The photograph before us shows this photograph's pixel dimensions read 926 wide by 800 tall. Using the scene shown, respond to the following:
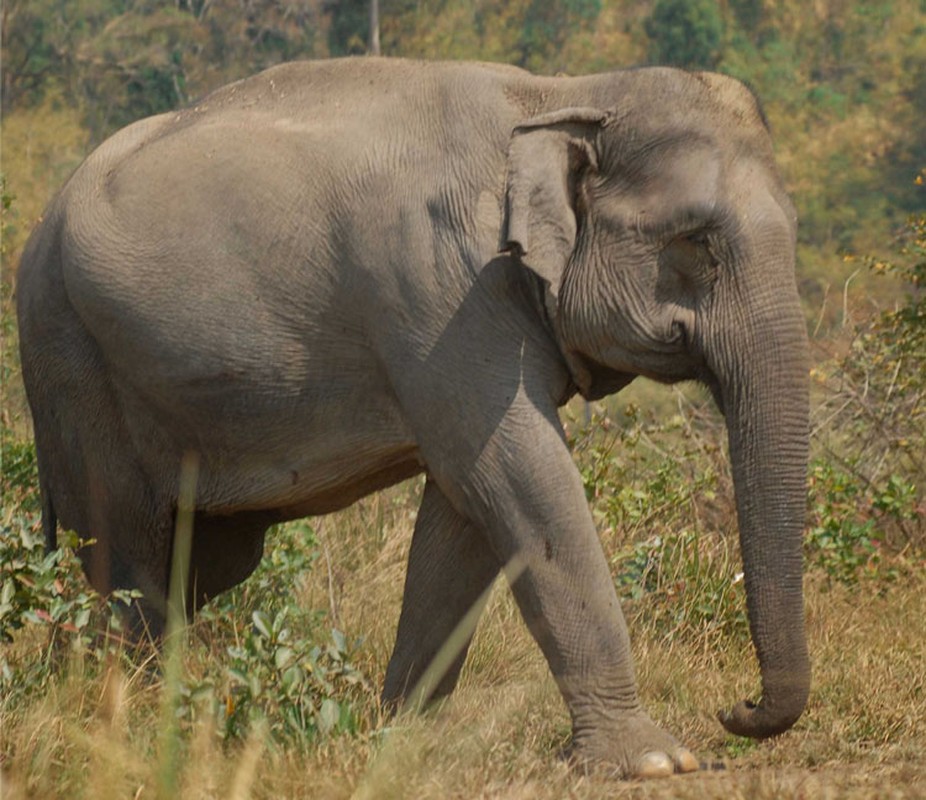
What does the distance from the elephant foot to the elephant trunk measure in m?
0.18

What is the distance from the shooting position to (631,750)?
15.3 feet

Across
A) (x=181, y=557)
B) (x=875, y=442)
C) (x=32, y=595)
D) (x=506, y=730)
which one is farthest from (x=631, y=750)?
(x=875, y=442)

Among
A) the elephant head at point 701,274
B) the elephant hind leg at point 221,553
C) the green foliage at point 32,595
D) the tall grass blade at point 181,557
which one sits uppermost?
the elephant head at point 701,274

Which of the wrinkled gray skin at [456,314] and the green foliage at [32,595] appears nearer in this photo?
the green foliage at [32,595]

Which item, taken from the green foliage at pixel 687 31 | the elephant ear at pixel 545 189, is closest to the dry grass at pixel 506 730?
the elephant ear at pixel 545 189

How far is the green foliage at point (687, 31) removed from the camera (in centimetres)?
3800

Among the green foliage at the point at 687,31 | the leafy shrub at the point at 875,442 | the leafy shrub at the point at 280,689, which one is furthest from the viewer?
the green foliage at the point at 687,31

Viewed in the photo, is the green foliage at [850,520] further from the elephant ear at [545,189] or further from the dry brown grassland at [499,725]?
the elephant ear at [545,189]

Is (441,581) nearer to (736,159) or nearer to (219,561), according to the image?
(219,561)

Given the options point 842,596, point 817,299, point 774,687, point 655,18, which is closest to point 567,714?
point 774,687

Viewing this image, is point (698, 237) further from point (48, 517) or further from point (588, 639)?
point (48, 517)

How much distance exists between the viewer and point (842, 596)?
23.0 feet

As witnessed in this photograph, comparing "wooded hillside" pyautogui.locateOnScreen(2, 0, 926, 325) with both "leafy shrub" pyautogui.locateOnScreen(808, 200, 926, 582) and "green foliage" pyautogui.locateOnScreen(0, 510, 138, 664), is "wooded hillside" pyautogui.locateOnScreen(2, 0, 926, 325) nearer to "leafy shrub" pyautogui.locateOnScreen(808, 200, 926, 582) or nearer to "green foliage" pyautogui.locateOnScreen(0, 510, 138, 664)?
"leafy shrub" pyautogui.locateOnScreen(808, 200, 926, 582)

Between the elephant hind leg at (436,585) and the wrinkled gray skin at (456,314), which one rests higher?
the wrinkled gray skin at (456,314)
